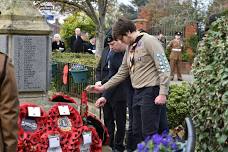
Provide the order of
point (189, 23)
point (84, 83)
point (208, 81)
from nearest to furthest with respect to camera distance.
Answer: point (208, 81), point (84, 83), point (189, 23)

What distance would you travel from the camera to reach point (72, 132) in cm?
638

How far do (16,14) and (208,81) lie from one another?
11.5ft

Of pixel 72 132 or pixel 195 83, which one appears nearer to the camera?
pixel 195 83

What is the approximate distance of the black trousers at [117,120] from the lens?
303 inches

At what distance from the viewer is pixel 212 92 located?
13.7 ft

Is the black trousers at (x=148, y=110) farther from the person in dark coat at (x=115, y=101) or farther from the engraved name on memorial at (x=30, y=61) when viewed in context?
the engraved name on memorial at (x=30, y=61)

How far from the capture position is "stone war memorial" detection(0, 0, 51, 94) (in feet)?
23.1

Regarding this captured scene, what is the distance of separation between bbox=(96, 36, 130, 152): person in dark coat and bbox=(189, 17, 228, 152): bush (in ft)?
8.64

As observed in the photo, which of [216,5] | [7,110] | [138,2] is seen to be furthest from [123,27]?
[138,2]

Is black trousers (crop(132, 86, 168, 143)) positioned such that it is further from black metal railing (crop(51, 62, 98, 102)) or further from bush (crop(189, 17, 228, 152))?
black metal railing (crop(51, 62, 98, 102))

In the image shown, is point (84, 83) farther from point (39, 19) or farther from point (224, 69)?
point (224, 69)

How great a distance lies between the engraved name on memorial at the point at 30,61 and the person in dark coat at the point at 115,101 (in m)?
0.89

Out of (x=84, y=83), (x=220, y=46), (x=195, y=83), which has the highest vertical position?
(x=220, y=46)

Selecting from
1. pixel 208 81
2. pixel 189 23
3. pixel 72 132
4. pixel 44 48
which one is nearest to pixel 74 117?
pixel 72 132
